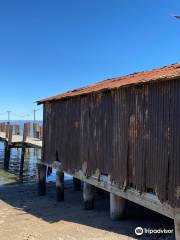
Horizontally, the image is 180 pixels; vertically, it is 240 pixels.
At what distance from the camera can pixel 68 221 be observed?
13.8 meters

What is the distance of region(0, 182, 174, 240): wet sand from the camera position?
12117 millimetres

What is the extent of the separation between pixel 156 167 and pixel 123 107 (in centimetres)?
254

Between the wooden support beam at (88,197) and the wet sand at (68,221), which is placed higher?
the wooden support beam at (88,197)

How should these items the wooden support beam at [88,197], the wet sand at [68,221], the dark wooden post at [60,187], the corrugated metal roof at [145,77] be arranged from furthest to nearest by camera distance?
the dark wooden post at [60,187] → the wooden support beam at [88,197] → the wet sand at [68,221] → the corrugated metal roof at [145,77]

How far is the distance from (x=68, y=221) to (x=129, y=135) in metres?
3.93

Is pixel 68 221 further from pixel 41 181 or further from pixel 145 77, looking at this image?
pixel 41 181

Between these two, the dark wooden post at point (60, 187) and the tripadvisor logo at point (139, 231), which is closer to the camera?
the tripadvisor logo at point (139, 231)

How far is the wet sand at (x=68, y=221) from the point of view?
12.1 m

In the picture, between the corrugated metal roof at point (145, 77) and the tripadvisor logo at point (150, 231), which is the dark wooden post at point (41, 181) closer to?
the corrugated metal roof at point (145, 77)

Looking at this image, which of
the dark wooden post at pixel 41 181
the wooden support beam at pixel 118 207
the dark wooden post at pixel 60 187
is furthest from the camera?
the dark wooden post at pixel 41 181

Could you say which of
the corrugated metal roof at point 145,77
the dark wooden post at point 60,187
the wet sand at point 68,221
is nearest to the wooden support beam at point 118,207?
the wet sand at point 68,221

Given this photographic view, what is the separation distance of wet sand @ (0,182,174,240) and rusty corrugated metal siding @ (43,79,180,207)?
1.43m

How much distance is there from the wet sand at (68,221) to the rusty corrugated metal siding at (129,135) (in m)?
1.43

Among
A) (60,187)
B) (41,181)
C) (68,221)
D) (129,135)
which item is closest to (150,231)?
(129,135)
